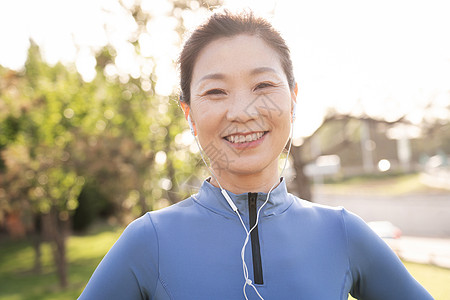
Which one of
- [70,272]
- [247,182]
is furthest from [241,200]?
[70,272]

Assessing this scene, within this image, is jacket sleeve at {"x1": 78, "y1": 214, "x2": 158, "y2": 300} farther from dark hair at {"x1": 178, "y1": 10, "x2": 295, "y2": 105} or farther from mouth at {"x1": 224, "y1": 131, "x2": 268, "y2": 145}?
dark hair at {"x1": 178, "y1": 10, "x2": 295, "y2": 105}

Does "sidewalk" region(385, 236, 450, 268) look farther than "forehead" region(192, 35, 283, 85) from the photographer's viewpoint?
Yes

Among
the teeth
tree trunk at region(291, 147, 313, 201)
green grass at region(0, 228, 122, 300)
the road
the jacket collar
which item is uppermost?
the teeth

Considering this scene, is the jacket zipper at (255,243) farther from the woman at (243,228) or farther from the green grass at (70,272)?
the green grass at (70,272)

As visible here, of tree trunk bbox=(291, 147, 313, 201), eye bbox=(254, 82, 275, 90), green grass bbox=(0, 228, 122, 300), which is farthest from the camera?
green grass bbox=(0, 228, 122, 300)

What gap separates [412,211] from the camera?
85.0 feet

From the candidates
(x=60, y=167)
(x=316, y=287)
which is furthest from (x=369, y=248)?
(x=60, y=167)

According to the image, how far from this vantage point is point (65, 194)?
1338 cm

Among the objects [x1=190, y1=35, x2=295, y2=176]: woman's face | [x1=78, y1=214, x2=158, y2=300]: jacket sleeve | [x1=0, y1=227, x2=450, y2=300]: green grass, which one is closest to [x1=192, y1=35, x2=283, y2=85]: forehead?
[x1=190, y1=35, x2=295, y2=176]: woman's face

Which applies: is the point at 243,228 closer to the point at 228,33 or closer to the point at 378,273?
the point at 378,273

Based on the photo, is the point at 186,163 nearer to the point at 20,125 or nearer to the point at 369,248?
the point at 20,125

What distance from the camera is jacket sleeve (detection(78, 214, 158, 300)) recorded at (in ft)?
4.22

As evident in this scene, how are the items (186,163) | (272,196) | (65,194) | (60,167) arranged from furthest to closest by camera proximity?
1. (65,194)
2. (60,167)
3. (186,163)
4. (272,196)

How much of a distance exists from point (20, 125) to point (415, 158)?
34613mm
